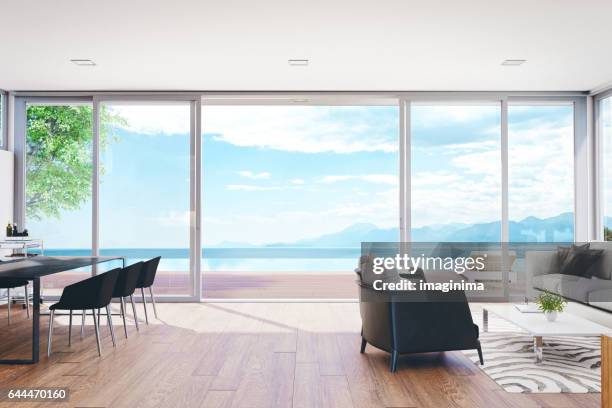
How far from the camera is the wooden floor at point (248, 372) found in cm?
340

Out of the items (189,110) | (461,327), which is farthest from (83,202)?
(461,327)

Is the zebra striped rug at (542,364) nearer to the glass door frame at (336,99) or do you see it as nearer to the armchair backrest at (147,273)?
the glass door frame at (336,99)


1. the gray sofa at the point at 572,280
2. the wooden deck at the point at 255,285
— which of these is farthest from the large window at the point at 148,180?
the gray sofa at the point at 572,280

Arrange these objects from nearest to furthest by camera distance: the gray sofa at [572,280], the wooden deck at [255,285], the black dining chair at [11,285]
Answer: the black dining chair at [11,285] < the gray sofa at [572,280] < the wooden deck at [255,285]

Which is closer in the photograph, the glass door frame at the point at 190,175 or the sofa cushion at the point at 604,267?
the sofa cushion at the point at 604,267

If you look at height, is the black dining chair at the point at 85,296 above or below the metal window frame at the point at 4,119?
below

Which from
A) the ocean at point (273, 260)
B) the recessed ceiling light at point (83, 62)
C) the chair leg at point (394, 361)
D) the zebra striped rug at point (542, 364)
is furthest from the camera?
the ocean at point (273, 260)

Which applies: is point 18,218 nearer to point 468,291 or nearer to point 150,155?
point 150,155

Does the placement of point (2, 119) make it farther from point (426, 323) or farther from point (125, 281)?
point (426, 323)

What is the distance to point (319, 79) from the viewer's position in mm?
6461

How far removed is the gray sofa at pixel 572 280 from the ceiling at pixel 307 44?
2.17 meters

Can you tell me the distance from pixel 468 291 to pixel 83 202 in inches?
215

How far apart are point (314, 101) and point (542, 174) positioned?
134 inches

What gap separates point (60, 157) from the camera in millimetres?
7250
